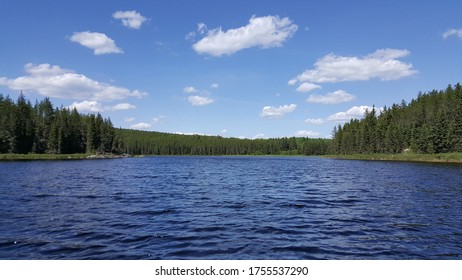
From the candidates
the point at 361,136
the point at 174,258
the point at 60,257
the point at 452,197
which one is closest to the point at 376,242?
the point at 174,258

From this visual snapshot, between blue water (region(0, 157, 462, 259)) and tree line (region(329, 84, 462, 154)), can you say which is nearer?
blue water (region(0, 157, 462, 259))

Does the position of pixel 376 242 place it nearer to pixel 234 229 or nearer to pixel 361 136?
pixel 234 229

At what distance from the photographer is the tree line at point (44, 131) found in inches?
5630

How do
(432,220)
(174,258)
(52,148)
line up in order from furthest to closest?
1. (52,148)
2. (432,220)
3. (174,258)

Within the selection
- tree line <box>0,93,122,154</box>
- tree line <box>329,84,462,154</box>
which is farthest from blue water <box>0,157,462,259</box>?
tree line <box>0,93,122,154</box>

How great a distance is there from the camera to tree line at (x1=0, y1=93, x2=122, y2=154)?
469 ft

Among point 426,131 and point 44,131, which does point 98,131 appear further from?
point 426,131

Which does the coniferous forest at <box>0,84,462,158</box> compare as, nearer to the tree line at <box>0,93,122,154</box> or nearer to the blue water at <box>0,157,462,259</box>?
the tree line at <box>0,93,122,154</box>


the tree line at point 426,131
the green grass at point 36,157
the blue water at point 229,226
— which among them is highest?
the tree line at point 426,131

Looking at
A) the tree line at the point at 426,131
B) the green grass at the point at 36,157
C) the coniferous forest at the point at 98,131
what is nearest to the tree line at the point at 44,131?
the coniferous forest at the point at 98,131

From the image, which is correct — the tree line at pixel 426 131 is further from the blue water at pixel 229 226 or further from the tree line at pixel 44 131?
the tree line at pixel 44 131

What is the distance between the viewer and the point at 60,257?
50.7 ft

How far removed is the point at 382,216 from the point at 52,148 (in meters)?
162

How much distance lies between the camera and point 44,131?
159500 millimetres
